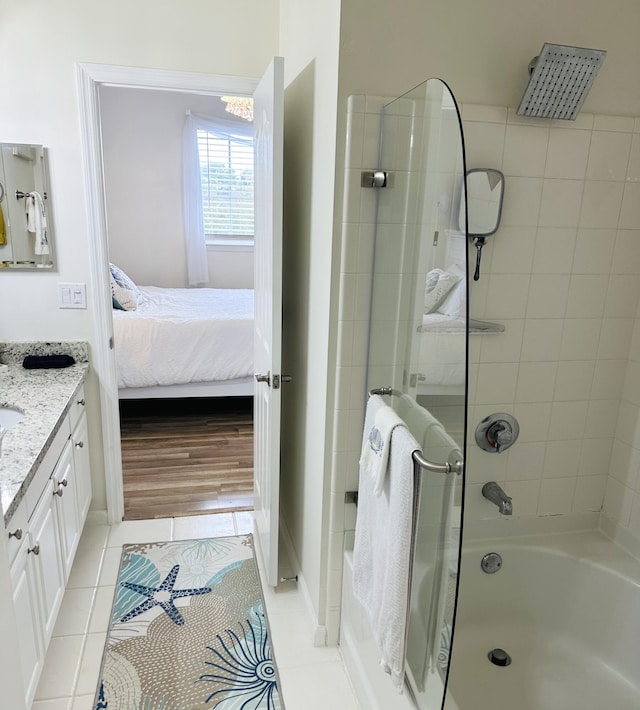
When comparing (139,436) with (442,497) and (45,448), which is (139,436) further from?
(442,497)

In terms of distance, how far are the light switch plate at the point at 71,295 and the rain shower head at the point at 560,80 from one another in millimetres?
1961

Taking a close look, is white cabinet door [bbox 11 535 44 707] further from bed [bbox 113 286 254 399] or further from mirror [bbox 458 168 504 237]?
bed [bbox 113 286 254 399]

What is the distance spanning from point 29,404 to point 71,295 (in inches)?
25.3

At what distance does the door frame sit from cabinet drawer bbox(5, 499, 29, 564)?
1.13 metres

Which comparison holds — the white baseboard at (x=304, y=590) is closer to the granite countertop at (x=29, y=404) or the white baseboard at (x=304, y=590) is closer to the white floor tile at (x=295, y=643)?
the white floor tile at (x=295, y=643)

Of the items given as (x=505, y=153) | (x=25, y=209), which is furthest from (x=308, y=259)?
(x=25, y=209)

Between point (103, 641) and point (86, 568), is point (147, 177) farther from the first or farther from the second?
point (103, 641)

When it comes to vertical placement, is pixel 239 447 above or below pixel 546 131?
below

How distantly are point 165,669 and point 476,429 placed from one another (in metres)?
1.39

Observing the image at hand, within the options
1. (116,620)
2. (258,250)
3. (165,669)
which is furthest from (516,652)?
(258,250)

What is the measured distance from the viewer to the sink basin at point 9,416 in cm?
203

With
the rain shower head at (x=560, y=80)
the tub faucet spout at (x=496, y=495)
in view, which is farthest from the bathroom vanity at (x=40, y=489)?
the rain shower head at (x=560, y=80)

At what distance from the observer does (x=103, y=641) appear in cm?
205

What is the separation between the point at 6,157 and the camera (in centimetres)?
234
